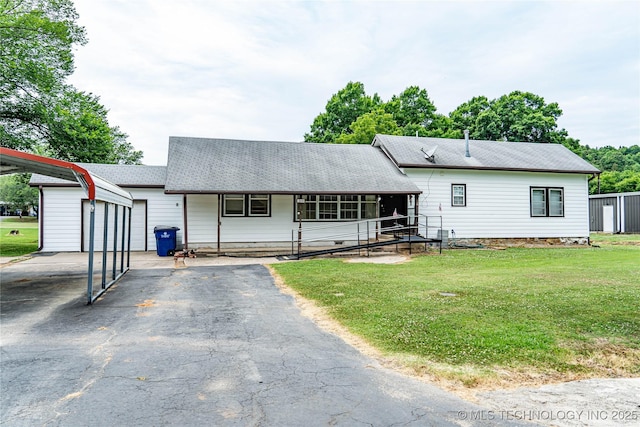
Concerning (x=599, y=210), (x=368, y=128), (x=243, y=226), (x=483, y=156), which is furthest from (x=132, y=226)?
(x=599, y=210)

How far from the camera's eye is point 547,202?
17516mm

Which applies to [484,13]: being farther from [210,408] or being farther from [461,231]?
[210,408]

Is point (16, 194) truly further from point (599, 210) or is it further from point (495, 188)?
point (599, 210)

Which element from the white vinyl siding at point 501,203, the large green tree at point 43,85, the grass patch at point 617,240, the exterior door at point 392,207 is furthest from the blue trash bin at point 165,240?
the grass patch at point 617,240

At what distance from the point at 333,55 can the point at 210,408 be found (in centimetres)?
2822

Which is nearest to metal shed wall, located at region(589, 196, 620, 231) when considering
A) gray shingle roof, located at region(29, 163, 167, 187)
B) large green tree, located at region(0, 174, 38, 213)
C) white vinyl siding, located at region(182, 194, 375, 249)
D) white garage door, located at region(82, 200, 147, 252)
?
white vinyl siding, located at region(182, 194, 375, 249)

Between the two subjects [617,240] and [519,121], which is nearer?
[617,240]

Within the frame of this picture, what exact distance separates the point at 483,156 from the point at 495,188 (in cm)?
174

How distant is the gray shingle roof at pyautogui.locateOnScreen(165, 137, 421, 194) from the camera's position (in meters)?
13.7

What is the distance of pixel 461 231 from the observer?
1648 centimetres

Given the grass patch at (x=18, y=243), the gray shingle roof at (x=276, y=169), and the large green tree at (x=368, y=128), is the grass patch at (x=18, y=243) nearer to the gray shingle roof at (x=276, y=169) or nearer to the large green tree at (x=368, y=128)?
the gray shingle roof at (x=276, y=169)

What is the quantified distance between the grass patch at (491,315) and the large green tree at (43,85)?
47.6 ft

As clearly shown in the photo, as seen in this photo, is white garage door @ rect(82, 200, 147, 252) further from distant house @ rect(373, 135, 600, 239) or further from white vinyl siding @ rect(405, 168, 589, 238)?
white vinyl siding @ rect(405, 168, 589, 238)

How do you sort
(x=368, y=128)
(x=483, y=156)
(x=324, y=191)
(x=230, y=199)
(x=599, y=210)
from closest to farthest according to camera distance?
(x=324, y=191), (x=230, y=199), (x=483, y=156), (x=599, y=210), (x=368, y=128)
